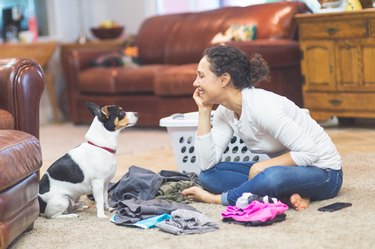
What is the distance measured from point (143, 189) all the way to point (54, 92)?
4.43 m

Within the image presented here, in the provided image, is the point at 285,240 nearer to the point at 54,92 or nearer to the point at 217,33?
the point at 217,33

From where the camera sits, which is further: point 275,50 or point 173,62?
point 173,62

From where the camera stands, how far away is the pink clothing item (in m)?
2.88

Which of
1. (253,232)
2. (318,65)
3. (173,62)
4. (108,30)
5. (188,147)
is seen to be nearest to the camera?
(253,232)

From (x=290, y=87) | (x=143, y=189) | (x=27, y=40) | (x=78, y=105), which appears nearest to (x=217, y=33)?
(x=290, y=87)

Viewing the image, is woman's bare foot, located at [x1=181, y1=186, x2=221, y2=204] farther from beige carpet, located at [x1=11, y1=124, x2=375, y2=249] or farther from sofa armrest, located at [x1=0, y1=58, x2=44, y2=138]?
sofa armrest, located at [x1=0, y1=58, x2=44, y2=138]

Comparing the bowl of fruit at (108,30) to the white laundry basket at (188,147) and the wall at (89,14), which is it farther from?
the white laundry basket at (188,147)

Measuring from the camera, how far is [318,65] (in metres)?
5.61

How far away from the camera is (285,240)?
8.65ft

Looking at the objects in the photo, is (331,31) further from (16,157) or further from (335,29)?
(16,157)

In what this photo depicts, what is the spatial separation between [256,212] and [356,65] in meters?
2.75

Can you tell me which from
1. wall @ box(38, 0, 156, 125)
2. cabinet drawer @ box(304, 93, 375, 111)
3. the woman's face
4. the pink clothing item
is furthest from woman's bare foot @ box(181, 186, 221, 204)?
wall @ box(38, 0, 156, 125)

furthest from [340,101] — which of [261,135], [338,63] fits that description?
[261,135]

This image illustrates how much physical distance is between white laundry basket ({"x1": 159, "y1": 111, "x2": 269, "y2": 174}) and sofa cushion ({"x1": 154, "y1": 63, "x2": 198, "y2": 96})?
1794mm
